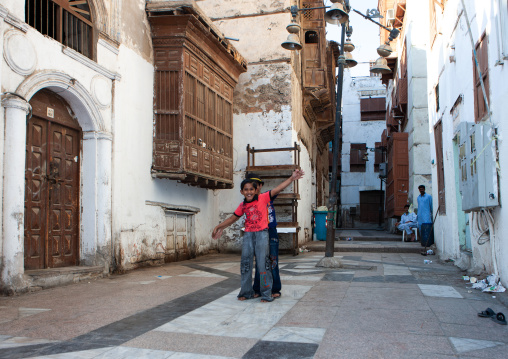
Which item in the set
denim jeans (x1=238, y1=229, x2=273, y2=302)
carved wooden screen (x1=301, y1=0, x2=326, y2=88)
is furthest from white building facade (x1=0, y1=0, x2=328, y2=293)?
carved wooden screen (x1=301, y1=0, x2=326, y2=88)

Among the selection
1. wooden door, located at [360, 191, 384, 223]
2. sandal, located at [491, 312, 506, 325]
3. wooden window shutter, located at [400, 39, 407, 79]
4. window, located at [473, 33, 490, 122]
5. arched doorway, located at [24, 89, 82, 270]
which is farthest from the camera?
wooden door, located at [360, 191, 384, 223]

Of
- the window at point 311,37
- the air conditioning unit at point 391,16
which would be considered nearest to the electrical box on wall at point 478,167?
the window at point 311,37

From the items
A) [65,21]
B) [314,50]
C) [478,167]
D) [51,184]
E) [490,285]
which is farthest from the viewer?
[314,50]

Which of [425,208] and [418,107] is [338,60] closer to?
[425,208]

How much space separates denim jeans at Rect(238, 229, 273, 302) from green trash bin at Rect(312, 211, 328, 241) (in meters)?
11.4

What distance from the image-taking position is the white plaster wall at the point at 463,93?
602cm

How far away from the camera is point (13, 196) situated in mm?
6062

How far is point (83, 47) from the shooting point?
26.1ft

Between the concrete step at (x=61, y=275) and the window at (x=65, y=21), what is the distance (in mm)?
3637

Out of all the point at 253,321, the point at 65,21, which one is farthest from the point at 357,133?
the point at 253,321

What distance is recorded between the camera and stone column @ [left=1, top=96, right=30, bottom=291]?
19.5ft

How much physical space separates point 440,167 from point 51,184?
8.63 m

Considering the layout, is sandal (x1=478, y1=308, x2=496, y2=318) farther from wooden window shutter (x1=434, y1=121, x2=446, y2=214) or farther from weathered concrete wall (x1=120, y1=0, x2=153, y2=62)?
weathered concrete wall (x1=120, y1=0, x2=153, y2=62)

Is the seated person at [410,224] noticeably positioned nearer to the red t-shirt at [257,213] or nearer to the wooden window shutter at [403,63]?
the wooden window shutter at [403,63]
